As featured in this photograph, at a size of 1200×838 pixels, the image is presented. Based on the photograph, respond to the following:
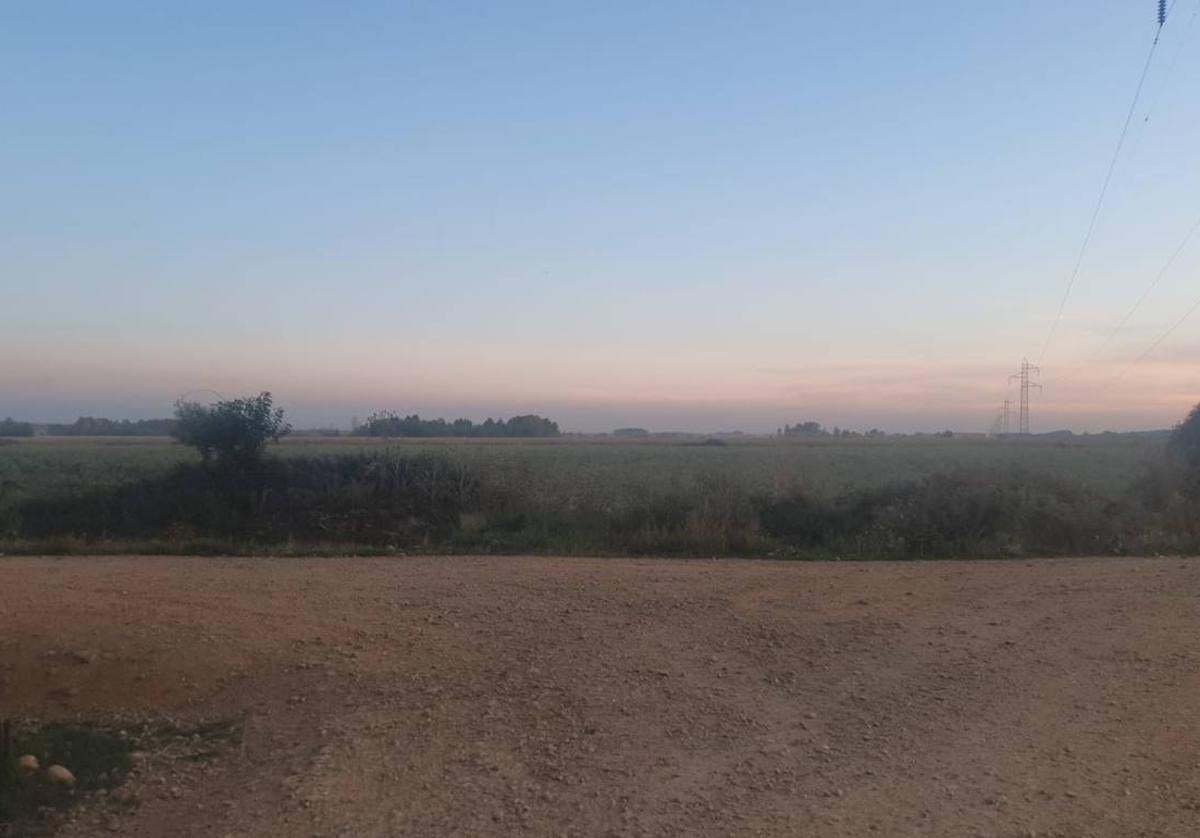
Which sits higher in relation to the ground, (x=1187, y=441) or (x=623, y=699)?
(x=1187, y=441)

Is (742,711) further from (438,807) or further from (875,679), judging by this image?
(438,807)

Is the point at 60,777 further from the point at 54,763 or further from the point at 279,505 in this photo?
the point at 279,505

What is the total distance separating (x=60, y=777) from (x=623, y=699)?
407 cm

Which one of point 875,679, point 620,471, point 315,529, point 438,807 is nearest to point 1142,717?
point 875,679

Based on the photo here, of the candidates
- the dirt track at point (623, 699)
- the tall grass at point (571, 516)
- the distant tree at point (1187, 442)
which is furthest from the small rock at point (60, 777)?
the distant tree at point (1187, 442)

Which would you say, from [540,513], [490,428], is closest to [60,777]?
[540,513]

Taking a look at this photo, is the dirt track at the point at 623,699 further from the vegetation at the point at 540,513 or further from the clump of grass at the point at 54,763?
the vegetation at the point at 540,513

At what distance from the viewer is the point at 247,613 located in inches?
462

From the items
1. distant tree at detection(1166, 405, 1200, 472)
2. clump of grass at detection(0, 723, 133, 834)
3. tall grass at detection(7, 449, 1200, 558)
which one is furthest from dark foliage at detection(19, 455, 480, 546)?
distant tree at detection(1166, 405, 1200, 472)

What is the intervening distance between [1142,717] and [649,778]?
4182 mm

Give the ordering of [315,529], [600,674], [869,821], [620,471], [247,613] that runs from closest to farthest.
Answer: [869,821], [600,674], [247,613], [315,529], [620,471]

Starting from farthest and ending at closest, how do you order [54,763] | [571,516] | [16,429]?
→ [16,429] < [571,516] < [54,763]

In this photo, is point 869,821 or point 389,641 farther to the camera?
point 389,641

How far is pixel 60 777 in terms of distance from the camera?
7.63 m
